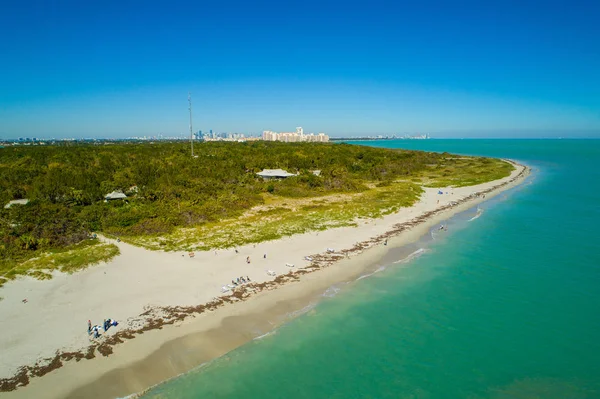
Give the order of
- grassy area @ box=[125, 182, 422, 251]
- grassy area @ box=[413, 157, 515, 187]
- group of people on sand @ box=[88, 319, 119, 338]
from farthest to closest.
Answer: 1. grassy area @ box=[413, 157, 515, 187]
2. grassy area @ box=[125, 182, 422, 251]
3. group of people on sand @ box=[88, 319, 119, 338]

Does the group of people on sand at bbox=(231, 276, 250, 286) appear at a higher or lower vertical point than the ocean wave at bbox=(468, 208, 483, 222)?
lower

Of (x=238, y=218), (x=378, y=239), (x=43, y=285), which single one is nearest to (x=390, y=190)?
(x=378, y=239)

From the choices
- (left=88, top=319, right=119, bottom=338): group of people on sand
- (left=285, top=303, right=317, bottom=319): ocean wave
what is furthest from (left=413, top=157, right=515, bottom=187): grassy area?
(left=88, top=319, right=119, bottom=338): group of people on sand

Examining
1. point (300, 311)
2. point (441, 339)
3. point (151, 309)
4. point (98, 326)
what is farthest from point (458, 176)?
point (98, 326)

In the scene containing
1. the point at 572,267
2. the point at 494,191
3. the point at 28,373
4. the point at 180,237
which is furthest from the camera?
the point at 494,191

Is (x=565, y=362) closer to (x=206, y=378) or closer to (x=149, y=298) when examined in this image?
(x=206, y=378)

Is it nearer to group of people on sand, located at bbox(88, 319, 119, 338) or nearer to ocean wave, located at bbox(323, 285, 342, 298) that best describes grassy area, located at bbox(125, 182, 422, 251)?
ocean wave, located at bbox(323, 285, 342, 298)

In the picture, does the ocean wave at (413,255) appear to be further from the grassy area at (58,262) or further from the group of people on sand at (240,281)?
the grassy area at (58,262)
